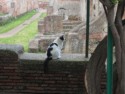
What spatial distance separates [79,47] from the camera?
11.8 meters

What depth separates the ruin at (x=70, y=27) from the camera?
1179 cm

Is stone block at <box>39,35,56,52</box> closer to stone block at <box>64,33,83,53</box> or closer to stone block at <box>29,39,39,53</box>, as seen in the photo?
stone block at <box>29,39,39,53</box>

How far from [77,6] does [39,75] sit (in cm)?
1609

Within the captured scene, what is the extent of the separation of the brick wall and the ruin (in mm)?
4790

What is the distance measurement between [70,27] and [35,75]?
34.0 ft

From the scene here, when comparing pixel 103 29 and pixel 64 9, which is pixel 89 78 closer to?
pixel 103 29

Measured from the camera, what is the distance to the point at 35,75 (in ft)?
21.9

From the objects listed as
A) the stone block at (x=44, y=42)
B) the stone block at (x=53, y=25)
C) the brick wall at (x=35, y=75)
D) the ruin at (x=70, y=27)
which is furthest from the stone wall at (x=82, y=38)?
the brick wall at (x=35, y=75)

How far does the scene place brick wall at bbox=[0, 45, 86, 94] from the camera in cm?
658

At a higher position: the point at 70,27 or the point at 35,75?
the point at 35,75

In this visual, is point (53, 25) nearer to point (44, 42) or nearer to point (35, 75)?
point (44, 42)

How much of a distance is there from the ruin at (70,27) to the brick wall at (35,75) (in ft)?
15.7

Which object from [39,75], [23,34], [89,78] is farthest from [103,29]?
[23,34]

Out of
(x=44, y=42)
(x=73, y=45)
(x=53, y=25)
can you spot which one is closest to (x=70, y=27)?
(x=53, y=25)
